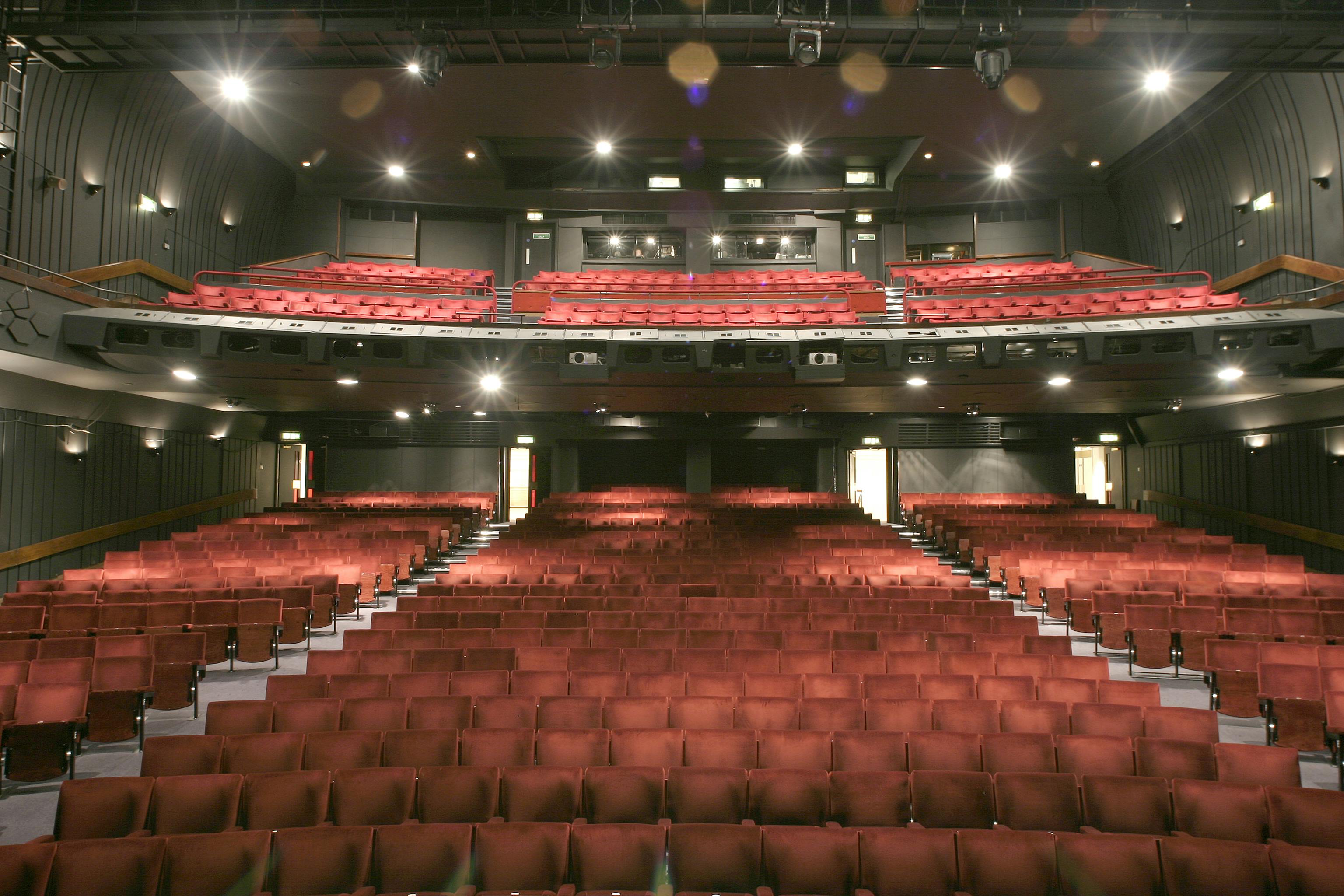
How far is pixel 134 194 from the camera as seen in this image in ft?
30.6

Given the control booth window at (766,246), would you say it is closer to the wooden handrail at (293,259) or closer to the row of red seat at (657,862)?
→ the wooden handrail at (293,259)

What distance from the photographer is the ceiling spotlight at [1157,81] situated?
9.56m

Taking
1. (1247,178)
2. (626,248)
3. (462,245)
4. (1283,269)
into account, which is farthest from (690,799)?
(462,245)

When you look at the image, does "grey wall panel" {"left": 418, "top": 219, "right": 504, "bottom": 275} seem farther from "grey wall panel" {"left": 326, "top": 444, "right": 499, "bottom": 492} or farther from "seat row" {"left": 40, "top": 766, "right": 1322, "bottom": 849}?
"seat row" {"left": 40, "top": 766, "right": 1322, "bottom": 849}

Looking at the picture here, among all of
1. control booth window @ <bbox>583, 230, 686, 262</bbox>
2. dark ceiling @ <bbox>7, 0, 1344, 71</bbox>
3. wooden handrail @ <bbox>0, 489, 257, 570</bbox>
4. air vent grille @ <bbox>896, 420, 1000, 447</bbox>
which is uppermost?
control booth window @ <bbox>583, 230, 686, 262</bbox>

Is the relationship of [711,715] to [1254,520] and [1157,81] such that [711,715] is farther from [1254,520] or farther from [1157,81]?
[1157,81]

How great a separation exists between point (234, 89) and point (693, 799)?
456 inches

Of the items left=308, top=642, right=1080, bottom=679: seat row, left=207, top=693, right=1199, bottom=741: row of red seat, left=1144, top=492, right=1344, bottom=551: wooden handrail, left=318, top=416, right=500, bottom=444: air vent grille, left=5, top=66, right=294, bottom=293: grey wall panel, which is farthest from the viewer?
left=318, top=416, right=500, bottom=444: air vent grille

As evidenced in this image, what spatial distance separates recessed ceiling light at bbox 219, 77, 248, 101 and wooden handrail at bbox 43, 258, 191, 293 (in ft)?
8.72

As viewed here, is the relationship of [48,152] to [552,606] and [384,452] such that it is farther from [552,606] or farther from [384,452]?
[552,606]

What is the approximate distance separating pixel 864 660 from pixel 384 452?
1142cm

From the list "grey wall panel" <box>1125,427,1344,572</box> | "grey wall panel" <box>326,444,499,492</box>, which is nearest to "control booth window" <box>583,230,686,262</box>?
"grey wall panel" <box>326,444,499,492</box>

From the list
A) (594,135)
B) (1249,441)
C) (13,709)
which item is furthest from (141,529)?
(1249,441)

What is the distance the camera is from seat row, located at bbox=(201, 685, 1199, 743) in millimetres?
3299
